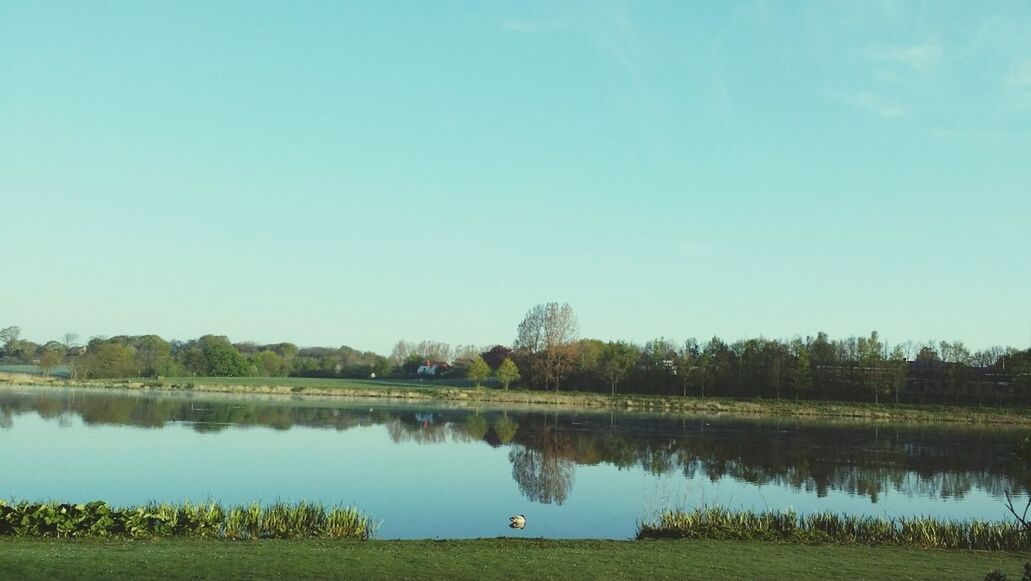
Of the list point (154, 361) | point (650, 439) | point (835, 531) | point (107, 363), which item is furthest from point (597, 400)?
point (835, 531)

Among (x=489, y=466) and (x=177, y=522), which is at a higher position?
(x=177, y=522)

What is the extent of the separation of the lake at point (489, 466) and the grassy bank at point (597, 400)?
1759cm

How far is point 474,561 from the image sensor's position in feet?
44.5

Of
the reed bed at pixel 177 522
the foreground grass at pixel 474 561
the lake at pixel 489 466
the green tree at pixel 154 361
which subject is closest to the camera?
the foreground grass at pixel 474 561

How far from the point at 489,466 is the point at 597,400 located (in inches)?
2187

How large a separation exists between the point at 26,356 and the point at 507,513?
151185 millimetres

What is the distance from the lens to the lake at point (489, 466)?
24578mm

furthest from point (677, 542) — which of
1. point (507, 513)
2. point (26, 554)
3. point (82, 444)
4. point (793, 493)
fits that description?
point (82, 444)

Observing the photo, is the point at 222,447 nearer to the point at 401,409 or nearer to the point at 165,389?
the point at 401,409

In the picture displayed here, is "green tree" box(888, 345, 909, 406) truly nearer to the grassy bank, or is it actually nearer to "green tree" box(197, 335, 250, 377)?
the grassy bank

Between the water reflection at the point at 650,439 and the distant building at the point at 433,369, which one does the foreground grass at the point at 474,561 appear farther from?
the distant building at the point at 433,369

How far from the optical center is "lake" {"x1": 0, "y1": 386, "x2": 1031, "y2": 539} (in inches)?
968

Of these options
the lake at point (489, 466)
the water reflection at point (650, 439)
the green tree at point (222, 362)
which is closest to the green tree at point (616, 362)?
the water reflection at point (650, 439)

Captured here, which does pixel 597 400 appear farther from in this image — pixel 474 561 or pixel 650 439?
pixel 474 561
